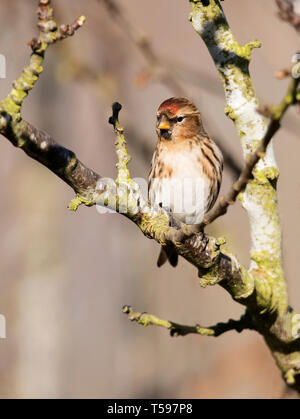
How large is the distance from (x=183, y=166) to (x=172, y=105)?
374 mm

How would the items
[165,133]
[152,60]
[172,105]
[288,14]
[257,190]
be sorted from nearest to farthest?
[288,14]
[257,190]
[152,60]
[172,105]
[165,133]

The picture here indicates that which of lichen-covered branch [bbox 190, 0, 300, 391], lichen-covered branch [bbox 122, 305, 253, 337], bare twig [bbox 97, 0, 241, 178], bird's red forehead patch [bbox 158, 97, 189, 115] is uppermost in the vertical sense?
bare twig [bbox 97, 0, 241, 178]

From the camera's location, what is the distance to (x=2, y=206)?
761 cm

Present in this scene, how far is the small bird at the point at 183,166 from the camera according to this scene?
4000mm

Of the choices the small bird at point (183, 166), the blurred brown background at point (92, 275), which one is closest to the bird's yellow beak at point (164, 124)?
the small bird at point (183, 166)

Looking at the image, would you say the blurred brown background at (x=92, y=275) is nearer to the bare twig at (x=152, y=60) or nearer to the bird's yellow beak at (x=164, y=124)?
the bare twig at (x=152, y=60)

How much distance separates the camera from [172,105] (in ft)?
13.0

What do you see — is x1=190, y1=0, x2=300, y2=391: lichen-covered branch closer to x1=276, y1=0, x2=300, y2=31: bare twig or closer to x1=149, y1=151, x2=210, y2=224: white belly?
x1=276, y1=0, x2=300, y2=31: bare twig

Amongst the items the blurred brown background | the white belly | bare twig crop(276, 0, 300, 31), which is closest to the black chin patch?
the white belly

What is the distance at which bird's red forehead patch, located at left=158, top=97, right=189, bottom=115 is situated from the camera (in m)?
3.95

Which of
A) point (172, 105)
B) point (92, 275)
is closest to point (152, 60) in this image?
point (172, 105)

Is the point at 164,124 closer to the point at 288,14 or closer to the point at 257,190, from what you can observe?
the point at 257,190

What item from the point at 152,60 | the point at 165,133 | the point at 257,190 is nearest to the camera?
the point at 257,190
